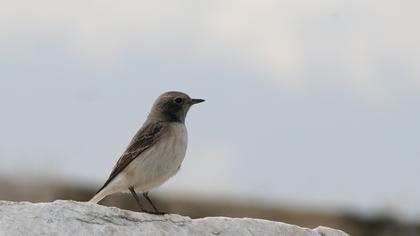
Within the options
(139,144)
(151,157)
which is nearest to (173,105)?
(139,144)

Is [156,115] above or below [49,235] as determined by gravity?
above

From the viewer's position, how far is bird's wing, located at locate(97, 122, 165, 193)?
1057cm

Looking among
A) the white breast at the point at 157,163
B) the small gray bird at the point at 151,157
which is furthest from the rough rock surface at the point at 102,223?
the white breast at the point at 157,163

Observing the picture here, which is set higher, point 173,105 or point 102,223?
point 173,105

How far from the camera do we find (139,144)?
34.9ft

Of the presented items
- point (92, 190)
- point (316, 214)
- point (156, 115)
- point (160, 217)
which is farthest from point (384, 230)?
point (160, 217)

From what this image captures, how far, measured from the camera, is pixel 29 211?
351 inches

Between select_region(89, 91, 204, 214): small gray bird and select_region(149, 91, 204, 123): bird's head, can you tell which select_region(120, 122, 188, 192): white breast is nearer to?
select_region(89, 91, 204, 214): small gray bird

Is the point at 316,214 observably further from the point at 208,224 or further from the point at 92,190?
the point at 208,224

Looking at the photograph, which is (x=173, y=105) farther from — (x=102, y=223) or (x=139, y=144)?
(x=102, y=223)

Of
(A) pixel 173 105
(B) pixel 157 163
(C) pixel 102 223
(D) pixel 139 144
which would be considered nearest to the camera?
(C) pixel 102 223

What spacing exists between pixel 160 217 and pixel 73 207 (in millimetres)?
853

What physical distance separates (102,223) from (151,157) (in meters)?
1.47

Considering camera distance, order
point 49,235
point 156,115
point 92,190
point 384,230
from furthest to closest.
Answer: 1. point 384,230
2. point 92,190
3. point 156,115
4. point 49,235
